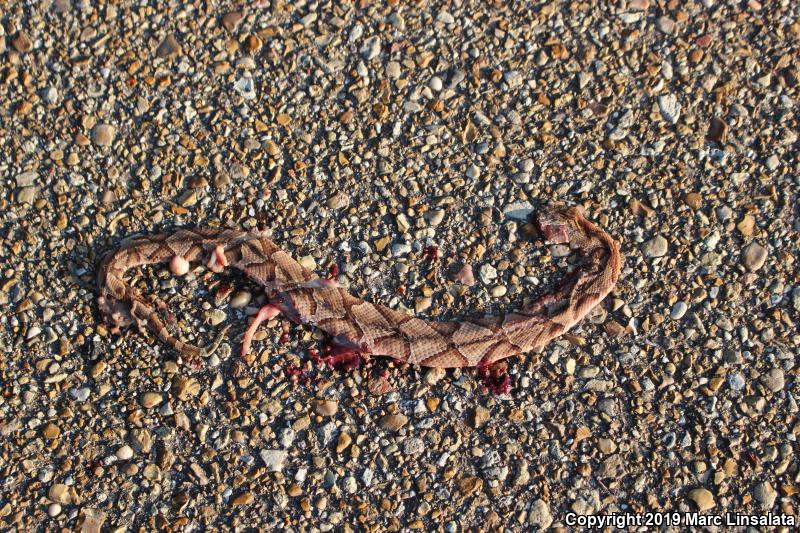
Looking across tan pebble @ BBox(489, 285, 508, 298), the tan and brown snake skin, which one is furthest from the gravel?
the tan and brown snake skin

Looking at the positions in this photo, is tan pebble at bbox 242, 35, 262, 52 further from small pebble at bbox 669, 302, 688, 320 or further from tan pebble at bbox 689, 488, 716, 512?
tan pebble at bbox 689, 488, 716, 512

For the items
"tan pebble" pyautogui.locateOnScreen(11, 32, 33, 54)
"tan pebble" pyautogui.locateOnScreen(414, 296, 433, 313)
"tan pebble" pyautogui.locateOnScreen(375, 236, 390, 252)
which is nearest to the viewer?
"tan pebble" pyautogui.locateOnScreen(414, 296, 433, 313)

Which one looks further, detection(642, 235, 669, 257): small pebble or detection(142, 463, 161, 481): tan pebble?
detection(642, 235, 669, 257): small pebble

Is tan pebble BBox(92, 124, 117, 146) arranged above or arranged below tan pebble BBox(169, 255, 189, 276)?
above

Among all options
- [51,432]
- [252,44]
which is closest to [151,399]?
[51,432]

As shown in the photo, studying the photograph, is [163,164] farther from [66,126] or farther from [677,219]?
[677,219]

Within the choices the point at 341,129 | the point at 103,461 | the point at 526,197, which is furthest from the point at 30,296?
the point at 526,197

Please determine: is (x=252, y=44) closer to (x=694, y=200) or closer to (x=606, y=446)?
(x=694, y=200)

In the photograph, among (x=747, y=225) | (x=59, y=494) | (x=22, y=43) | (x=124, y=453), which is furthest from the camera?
(x=22, y=43)

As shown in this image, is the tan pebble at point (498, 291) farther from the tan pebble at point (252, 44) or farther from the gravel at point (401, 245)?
the tan pebble at point (252, 44)
